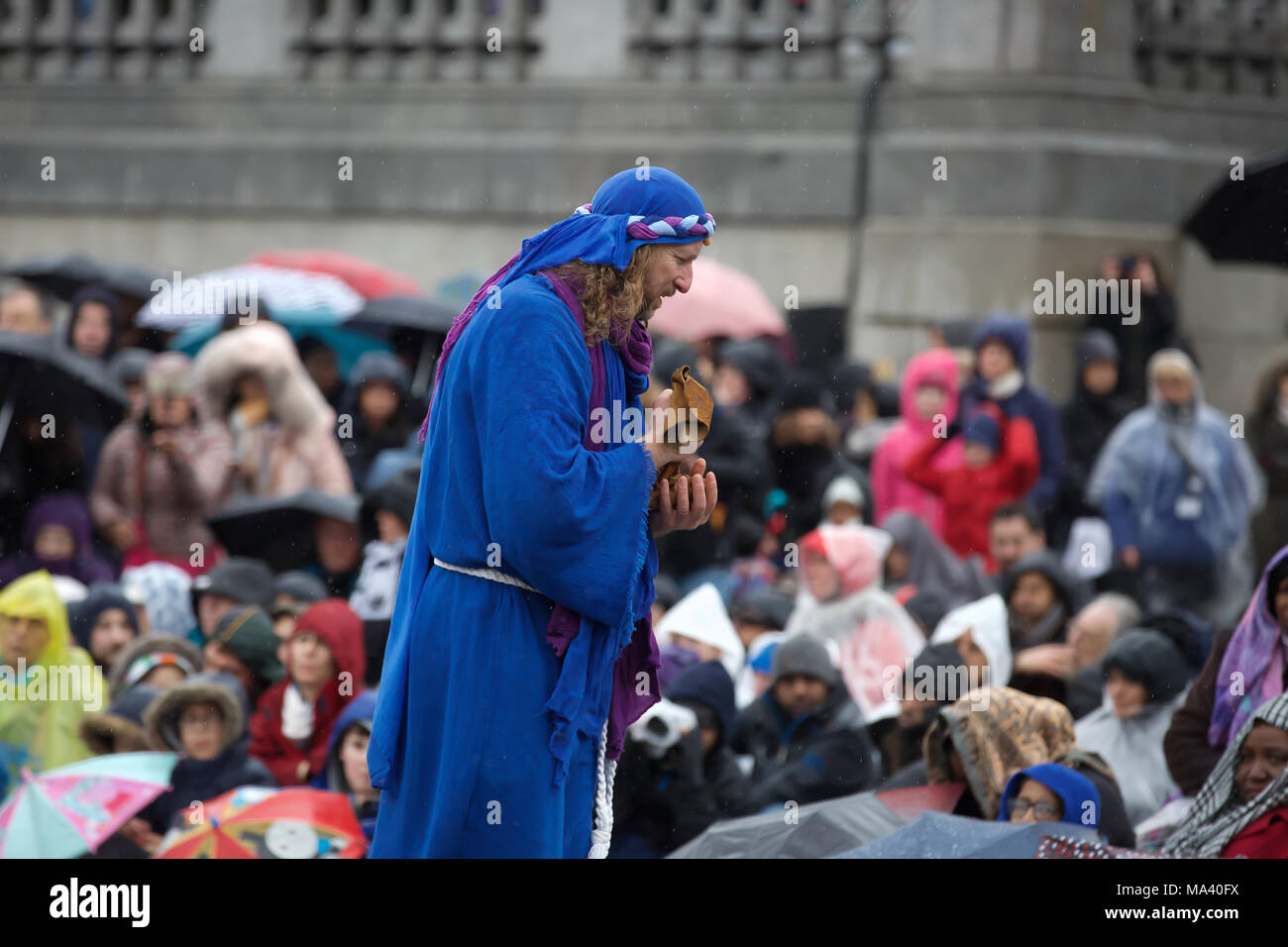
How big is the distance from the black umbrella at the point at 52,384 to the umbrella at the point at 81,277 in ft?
6.41

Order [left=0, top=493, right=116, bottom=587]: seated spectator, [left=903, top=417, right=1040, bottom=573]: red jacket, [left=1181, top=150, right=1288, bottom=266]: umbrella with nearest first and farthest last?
[left=0, top=493, right=116, bottom=587]: seated spectator, [left=903, top=417, right=1040, bottom=573]: red jacket, [left=1181, top=150, right=1288, bottom=266]: umbrella

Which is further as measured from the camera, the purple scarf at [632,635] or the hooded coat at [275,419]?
the hooded coat at [275,419]

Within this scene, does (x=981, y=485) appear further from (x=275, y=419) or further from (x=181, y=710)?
(x=181, y=710)

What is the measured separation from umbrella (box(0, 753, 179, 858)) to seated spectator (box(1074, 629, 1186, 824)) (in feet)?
9.21

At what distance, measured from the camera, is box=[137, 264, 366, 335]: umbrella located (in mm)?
10492

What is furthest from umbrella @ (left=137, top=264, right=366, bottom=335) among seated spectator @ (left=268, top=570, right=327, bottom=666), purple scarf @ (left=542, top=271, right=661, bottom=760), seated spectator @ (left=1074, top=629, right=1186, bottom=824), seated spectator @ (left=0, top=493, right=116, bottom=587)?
purple scarf @ (left=542, top=271, right=661, bottom=760)

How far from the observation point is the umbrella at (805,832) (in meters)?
5.14

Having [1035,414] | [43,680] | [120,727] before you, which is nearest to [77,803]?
[120,727]

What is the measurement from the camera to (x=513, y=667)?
3.69 m

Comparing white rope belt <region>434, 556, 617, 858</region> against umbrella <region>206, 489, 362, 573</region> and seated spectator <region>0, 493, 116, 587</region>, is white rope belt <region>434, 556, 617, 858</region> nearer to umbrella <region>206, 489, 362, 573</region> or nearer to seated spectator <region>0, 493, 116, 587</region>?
umbrella <region>206, 489, 362, 573</region>

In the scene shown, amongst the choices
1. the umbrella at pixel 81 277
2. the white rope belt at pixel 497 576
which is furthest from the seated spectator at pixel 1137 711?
the umbrella at pixel 81 277

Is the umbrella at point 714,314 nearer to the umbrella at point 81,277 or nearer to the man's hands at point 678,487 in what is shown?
the umbrella at point 81,277

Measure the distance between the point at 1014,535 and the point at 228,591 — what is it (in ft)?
9.82
